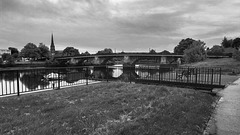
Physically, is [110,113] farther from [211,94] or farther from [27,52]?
[27,52]

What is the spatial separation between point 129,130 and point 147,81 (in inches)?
280

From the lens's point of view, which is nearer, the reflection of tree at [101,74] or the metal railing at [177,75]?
the metal railing at [177,75]

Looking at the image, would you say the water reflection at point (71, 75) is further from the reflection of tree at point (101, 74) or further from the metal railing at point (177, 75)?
the metal railing at point (177, 75)

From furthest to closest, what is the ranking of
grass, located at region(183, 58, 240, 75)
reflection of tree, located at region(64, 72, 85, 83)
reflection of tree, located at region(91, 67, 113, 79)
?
1. grass, located at region(183, 58, 240, 75)
2. reflection of tree, located at region(91, 67, 113, 79)
3. reflection of tree, located at region(64, 72, 85, 83)

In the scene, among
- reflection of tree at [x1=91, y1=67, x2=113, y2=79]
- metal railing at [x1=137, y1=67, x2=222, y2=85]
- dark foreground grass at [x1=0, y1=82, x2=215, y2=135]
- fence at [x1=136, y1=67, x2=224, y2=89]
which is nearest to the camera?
dark foreground grass at [x1=0, y1=82, x2=215, y2=135]

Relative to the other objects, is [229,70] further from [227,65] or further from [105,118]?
[105,118]

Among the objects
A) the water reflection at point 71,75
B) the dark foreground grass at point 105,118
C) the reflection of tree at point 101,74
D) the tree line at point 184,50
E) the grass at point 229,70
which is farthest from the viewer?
the tree line at point 184,50

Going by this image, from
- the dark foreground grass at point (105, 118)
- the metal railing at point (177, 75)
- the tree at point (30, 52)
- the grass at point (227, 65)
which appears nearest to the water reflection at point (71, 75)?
the metal railing at point (177, 75)

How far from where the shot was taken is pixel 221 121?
3998 mm

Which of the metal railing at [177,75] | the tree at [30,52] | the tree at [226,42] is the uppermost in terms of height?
the tree at [226,42]

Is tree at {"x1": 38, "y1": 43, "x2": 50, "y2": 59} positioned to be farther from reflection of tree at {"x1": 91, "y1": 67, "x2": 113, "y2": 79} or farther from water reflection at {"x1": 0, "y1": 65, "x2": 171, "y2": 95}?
water reflection at {"x1": 0, "y1": 65, "x2": 171, "y2": 95}

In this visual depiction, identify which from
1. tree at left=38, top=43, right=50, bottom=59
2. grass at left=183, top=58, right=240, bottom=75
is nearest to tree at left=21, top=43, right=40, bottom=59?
tree at left=38, top=43, right=50, bottom=59

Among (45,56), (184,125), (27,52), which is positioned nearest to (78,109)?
(184,125)

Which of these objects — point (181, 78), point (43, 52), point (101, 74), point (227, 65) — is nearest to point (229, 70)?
point (227, 65)
